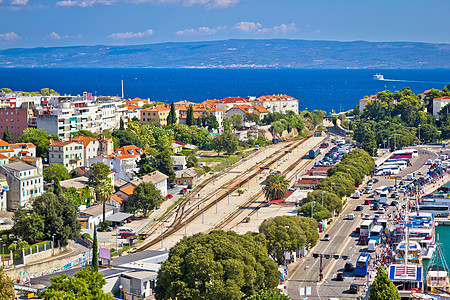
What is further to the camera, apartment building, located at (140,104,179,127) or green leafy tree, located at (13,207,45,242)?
apartment building, located at (140,104,179,127)

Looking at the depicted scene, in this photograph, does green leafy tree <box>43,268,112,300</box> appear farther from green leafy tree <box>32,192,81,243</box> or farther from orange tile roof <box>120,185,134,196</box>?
orange tile roof <box>120,185,134,196</box>

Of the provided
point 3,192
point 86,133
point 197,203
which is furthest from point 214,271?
point 86,133

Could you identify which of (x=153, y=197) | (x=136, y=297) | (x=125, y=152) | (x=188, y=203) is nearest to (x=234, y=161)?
(x=125, y=152)

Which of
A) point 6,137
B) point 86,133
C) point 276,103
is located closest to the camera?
point 6,137

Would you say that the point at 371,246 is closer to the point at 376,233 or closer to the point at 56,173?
the point at 376,233

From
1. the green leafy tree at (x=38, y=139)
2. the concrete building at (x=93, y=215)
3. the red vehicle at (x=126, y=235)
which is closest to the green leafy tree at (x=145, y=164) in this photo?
the green leafy tree at (x=38, y=139)

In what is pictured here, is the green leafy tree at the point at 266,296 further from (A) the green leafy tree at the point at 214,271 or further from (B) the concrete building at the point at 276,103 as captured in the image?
(B) the concrete building at the point at 276,103

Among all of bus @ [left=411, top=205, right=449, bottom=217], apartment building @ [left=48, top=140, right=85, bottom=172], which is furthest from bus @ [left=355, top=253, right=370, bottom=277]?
apartment building @ [left=48, top=140, right=85, bottom=172]

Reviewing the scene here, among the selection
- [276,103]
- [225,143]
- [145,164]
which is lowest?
[145,164]
